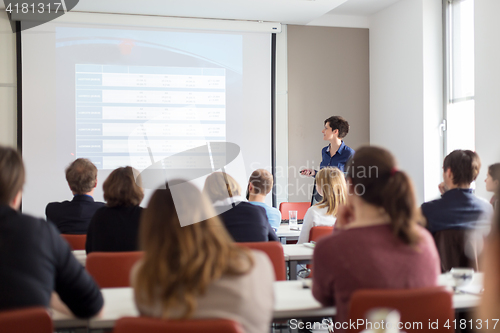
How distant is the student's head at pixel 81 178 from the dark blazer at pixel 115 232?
29.4 inches

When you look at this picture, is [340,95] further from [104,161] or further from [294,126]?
[104,161]

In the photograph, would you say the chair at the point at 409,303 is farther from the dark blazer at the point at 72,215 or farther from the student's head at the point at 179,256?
the dark blazer at the point at 72,215

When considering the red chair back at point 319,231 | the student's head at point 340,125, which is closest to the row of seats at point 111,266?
the red chair back at point 319,231

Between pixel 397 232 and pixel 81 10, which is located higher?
pixel 81 10

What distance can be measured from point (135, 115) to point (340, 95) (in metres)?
2.85

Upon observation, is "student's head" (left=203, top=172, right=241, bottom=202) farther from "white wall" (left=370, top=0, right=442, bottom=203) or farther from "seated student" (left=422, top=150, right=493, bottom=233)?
"white wall" (left=370, top=0, right=442, bottom=203)

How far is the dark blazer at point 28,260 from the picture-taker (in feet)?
4.35

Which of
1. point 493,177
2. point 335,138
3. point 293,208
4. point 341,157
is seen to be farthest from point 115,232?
point 335,138

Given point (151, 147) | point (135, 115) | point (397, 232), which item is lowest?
point (397, 232)

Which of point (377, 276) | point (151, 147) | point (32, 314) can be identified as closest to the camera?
point (32, 314)

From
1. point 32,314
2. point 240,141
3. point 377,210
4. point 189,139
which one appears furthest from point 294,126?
point 32,314

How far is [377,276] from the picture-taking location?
4.82 feet

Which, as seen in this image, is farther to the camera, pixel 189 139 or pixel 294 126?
pixel 294 126

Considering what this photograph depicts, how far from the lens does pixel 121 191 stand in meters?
2.43
